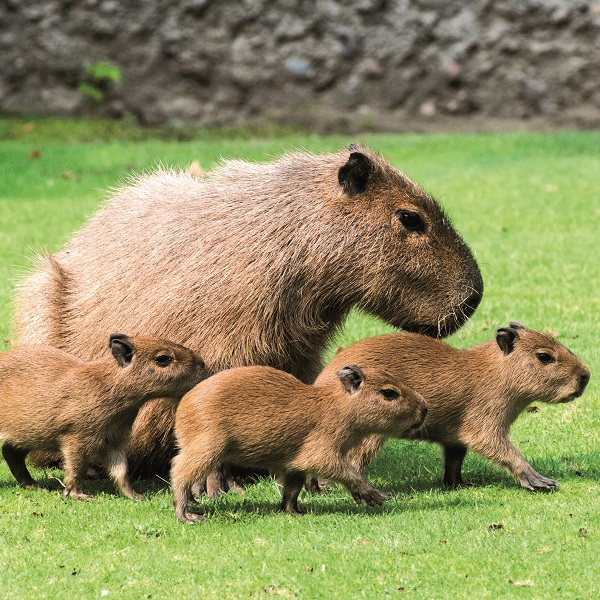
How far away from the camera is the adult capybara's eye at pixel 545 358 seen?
19.9 ft

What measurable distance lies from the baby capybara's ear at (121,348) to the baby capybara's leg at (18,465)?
792mm

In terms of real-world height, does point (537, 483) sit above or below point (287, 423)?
below

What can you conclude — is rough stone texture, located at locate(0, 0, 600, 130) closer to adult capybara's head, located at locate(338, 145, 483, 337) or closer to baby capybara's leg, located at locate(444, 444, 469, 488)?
adult capybara's head, located at locate(338, 145, 483, 337)

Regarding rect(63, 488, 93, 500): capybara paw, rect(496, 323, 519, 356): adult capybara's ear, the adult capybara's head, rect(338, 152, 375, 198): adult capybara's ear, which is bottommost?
rect(63, 488, 93, 500): capybara paw

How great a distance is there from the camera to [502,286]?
10.4 m

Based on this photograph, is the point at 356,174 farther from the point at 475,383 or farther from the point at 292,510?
the point at 292,510

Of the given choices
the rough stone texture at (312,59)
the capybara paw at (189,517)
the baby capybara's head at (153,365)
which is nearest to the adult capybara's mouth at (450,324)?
the baby capybara's head at (153,365)

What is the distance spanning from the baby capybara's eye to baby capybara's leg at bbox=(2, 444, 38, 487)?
926 millimetres

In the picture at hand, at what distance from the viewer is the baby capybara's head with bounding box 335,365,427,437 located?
18.3 ft

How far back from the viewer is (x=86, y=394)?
5750 millimetres

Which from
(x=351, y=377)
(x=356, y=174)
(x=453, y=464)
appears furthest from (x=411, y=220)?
(x=453, y=464)

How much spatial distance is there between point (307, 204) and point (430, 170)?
9849 millimetres

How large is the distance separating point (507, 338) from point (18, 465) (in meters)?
2.73

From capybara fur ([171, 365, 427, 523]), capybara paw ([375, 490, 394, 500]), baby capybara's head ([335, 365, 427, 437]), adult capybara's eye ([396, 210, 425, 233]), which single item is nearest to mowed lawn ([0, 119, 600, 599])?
capybara paw ([375, 490, 394, 500])
